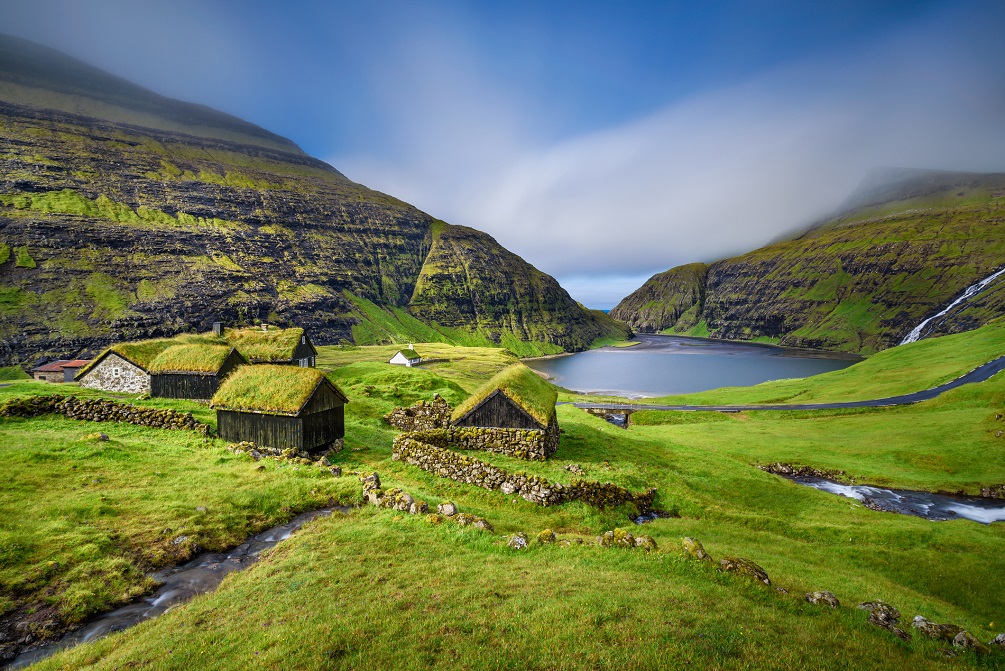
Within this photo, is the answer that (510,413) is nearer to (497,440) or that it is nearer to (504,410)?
(504,410)

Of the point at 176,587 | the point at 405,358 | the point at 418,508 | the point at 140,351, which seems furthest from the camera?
the point at 405,358

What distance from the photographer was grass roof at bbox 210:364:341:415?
26406 millimetres

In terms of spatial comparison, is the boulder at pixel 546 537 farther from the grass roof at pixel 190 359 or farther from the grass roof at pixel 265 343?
the grass roof at pixel 265 343

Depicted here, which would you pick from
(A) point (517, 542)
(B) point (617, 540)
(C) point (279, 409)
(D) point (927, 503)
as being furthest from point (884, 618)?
(D) point (927, 503)

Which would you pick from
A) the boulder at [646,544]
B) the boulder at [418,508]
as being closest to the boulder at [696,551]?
the boulder at [646,544]

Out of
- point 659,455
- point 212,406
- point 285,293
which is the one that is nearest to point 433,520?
point 212,406

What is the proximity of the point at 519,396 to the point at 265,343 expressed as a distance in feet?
139

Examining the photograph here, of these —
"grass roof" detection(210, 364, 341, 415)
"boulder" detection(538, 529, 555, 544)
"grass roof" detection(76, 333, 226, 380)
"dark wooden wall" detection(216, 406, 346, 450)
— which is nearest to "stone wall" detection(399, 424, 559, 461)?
"dark wooden wall" detection(216, 406, 346, 450)

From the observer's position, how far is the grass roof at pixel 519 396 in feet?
91.6

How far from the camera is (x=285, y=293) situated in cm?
19712

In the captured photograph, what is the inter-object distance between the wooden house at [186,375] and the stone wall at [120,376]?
2.97 ft

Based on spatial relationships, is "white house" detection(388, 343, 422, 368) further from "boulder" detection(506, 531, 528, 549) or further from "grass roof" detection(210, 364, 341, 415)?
"boulder" detection(506, 531, 528, 549)

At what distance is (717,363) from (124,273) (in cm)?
24434

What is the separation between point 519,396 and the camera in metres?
28.4
